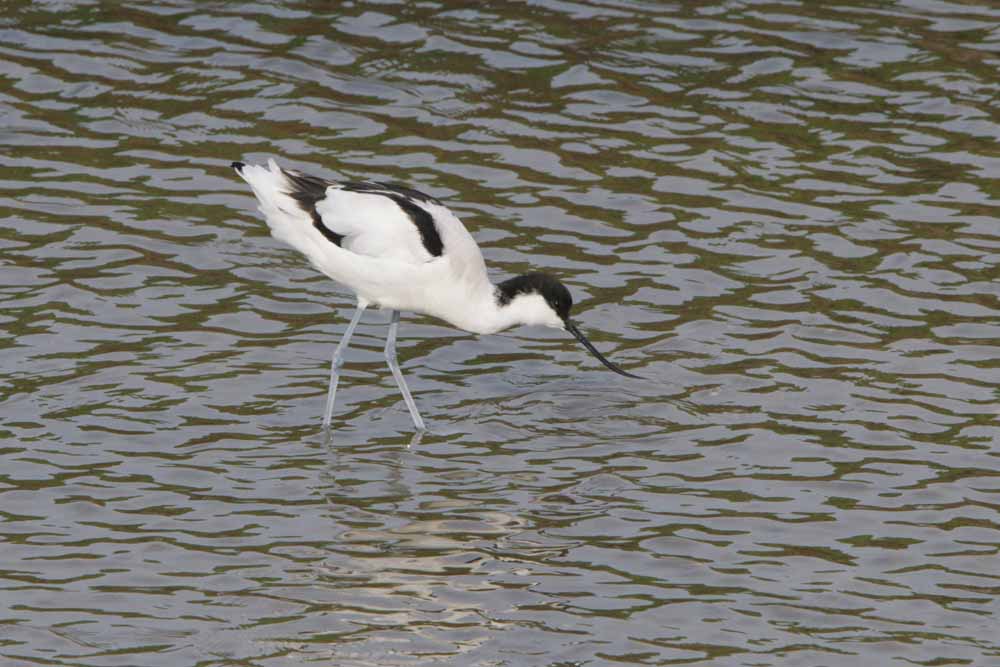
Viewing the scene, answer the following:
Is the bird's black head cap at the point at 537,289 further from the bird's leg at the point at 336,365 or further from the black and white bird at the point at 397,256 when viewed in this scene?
the bird's leg at the point at 336,365

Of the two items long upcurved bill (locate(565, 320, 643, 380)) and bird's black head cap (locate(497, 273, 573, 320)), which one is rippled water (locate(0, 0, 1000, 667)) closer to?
long upcurved bill (locate(565, 320, 643, 380))

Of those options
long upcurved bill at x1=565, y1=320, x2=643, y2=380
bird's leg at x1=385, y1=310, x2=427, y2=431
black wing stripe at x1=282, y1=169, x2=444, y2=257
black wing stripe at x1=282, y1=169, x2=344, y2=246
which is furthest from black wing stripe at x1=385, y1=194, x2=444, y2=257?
long upcurved bill at x1=565, y1=320, x2=643, y2=380

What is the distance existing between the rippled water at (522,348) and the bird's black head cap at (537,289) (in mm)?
638

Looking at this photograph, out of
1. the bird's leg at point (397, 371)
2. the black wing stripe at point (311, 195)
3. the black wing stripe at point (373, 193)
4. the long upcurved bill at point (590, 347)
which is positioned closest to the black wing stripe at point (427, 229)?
the black wing stripe at point (373, 193)

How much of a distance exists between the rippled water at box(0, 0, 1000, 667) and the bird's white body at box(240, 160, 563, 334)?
0.61 metres

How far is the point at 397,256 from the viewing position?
33.0ft

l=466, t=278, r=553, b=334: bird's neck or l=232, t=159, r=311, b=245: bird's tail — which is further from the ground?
l=232, t=159, r=311, b=245: bird's tail

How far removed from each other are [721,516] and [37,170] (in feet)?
22.4

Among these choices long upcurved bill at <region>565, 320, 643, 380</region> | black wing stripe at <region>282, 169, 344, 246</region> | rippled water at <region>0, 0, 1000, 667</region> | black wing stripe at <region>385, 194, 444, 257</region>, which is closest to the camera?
rippled water at <region>0, 0, 1000, 667</region>

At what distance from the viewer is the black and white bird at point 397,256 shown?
1009cm

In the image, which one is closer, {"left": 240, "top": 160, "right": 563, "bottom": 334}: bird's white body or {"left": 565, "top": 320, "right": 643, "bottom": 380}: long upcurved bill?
{"left": 240, "top": 160, "right": 563, "bottom": 334}: bird's white body

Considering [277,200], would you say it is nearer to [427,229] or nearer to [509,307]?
[427,229]

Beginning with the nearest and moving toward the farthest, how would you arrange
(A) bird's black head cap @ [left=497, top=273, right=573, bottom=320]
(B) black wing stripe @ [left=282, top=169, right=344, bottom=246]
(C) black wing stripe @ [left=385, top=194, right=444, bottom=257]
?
1. (C) black wing stripe @ [left=385, top=194, right=444, bottom=257]
2. (B) black wing stripe @ [left=282, top=169, right=344, bottom=246]
3. (A) bird's black head cap @ [left=497, top=273, right=573, bottom=320]

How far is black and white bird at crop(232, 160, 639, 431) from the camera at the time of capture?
397 inches
